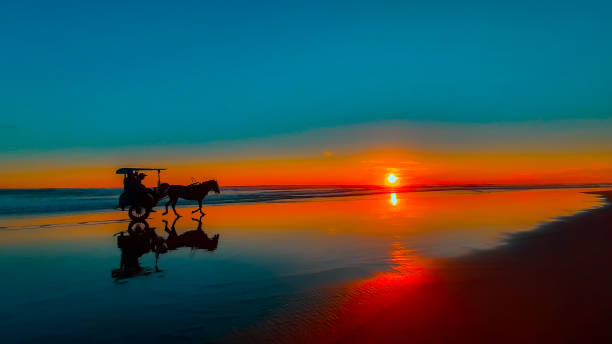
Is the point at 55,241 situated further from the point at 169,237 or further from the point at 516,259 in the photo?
the point at 516,259

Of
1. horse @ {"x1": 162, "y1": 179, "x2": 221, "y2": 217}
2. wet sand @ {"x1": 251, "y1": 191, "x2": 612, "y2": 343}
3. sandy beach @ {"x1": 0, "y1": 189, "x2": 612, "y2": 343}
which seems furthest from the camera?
horse @ {"x1": 162, "y1": 179, "x2": 221, "y2": 217}

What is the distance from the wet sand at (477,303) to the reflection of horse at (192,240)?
21.0ft

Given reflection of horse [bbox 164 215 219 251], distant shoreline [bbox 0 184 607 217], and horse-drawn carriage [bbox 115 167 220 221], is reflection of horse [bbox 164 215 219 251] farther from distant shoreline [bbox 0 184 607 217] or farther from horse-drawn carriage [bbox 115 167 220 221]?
distant shoreline [bbox 0 184 607 217]

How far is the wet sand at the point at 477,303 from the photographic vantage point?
5.15m

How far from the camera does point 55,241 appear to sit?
1402 cm

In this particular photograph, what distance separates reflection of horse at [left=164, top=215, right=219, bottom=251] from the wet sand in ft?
21.0

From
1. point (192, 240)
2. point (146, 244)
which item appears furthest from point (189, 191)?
point (146, 244)

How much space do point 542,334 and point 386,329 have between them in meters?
2.07

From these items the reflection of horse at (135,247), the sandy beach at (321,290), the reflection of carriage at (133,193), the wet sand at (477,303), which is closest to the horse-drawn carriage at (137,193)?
the reflection of carriage at (133,193)

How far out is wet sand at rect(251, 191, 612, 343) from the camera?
515 centimetres

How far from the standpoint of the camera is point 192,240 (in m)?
13.9

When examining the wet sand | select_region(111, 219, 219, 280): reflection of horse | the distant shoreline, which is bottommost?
the wet sand

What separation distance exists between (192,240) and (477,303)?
10.3 m

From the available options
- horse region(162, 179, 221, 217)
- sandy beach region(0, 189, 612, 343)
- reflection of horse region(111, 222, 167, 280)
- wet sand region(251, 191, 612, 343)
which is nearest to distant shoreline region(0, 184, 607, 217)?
horse region(162, 179, 221, 217)
